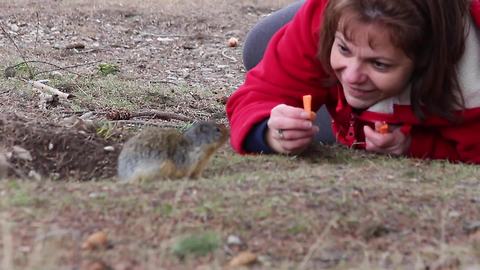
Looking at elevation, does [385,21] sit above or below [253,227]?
above

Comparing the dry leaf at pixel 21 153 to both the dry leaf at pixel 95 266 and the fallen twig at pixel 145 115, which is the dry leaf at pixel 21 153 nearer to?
the fallen twig at pixel 145 115

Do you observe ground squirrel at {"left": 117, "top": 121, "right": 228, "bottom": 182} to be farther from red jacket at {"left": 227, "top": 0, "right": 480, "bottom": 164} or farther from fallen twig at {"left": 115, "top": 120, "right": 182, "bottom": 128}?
fallen twig at {"left": 115, "top": 120, "right": 182, "bottom": 128}

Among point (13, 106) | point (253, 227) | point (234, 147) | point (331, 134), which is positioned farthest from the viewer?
point (13, 106)

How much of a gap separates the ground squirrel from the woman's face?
71 centimetres

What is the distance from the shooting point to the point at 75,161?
14.7 feet

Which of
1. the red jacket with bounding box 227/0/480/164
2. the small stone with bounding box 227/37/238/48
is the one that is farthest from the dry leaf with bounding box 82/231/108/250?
the small stone with bounding box 227/37/238/48

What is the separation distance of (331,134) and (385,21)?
1.54 meters

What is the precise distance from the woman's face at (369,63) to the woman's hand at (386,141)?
20cm

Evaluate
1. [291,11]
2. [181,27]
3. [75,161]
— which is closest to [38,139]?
[75,161]

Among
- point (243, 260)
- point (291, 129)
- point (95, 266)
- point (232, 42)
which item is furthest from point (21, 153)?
point (232, 42)

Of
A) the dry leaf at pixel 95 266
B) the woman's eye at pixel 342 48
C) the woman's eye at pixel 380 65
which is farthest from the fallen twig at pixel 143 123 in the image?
the dry leaf at pixel 95 266

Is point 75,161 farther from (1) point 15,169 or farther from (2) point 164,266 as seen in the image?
(2) point 164,266

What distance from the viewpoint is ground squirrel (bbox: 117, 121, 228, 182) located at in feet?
12.6

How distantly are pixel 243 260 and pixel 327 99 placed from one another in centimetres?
236
